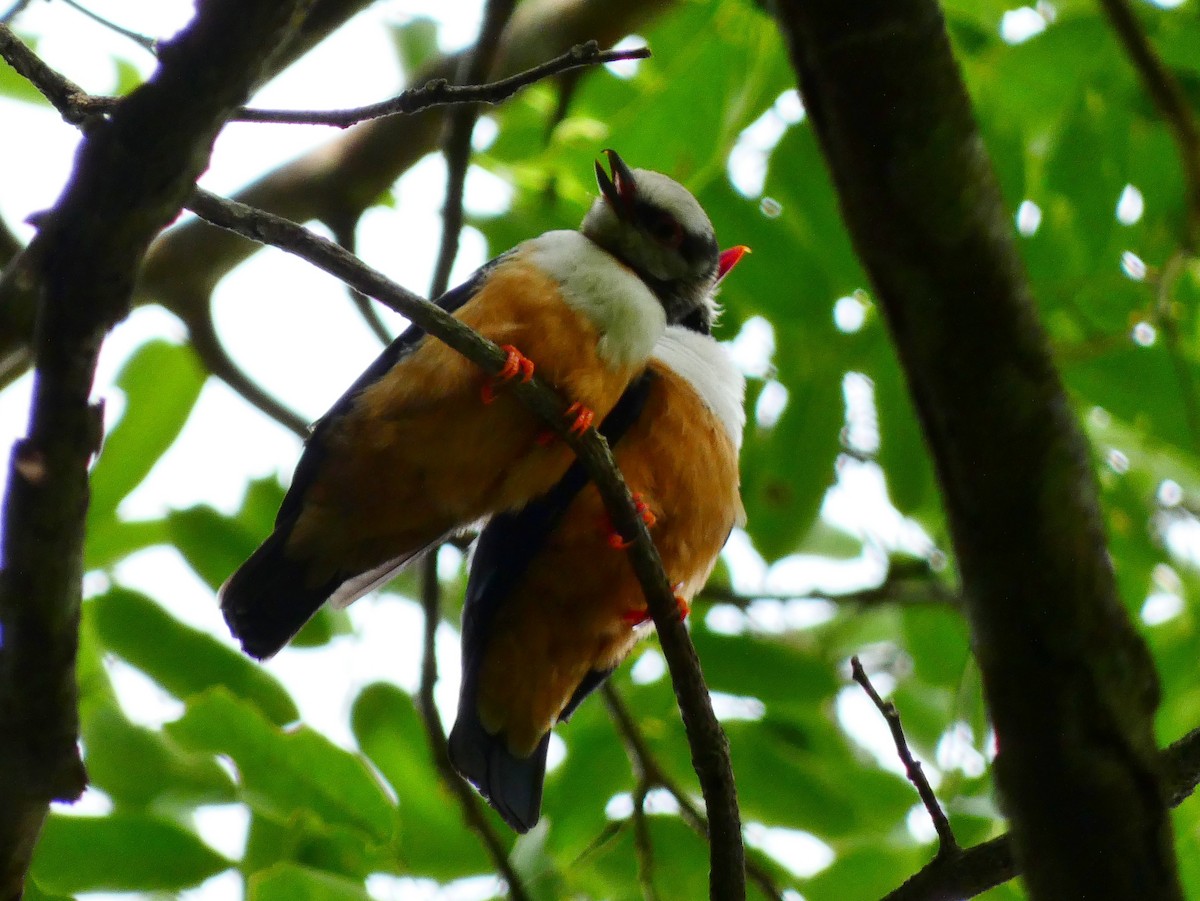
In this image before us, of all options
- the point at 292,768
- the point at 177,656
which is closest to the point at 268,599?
the point at 177,656

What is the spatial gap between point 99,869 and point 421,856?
754mm

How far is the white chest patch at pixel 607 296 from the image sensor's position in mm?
3303

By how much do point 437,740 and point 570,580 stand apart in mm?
711

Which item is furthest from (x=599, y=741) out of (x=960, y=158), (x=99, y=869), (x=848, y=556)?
(x=960, y=158)

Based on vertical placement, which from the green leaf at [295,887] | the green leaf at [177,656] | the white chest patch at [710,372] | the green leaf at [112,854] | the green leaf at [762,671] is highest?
the white chest patch at [710,372]

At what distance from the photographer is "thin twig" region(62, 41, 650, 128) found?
1943 millimetres

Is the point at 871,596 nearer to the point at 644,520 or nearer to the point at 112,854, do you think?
the point at 644,520

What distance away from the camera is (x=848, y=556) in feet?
16.1

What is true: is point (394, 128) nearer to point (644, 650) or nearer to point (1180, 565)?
point (644, 650)

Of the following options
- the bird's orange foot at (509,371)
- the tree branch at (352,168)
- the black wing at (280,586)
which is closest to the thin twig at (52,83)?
the bird's orange foot at (509,371)

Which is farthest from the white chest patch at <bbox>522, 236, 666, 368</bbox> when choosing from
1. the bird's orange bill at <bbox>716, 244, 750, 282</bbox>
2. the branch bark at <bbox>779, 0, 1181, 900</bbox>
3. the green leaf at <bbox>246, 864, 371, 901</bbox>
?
the branch bark at <bbox>779, 0, 1181, 900</bbox>

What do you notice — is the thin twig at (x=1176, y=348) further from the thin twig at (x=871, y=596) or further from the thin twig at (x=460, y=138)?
the thin twig at (x=460, y=138)

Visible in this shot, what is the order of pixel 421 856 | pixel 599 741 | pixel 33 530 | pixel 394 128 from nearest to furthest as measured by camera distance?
pixel 33 530, pixel 421 856, pixel 599 741, pixel 394 128

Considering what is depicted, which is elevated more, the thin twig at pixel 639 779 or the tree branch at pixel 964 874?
the thin twig at pixel 639 779
